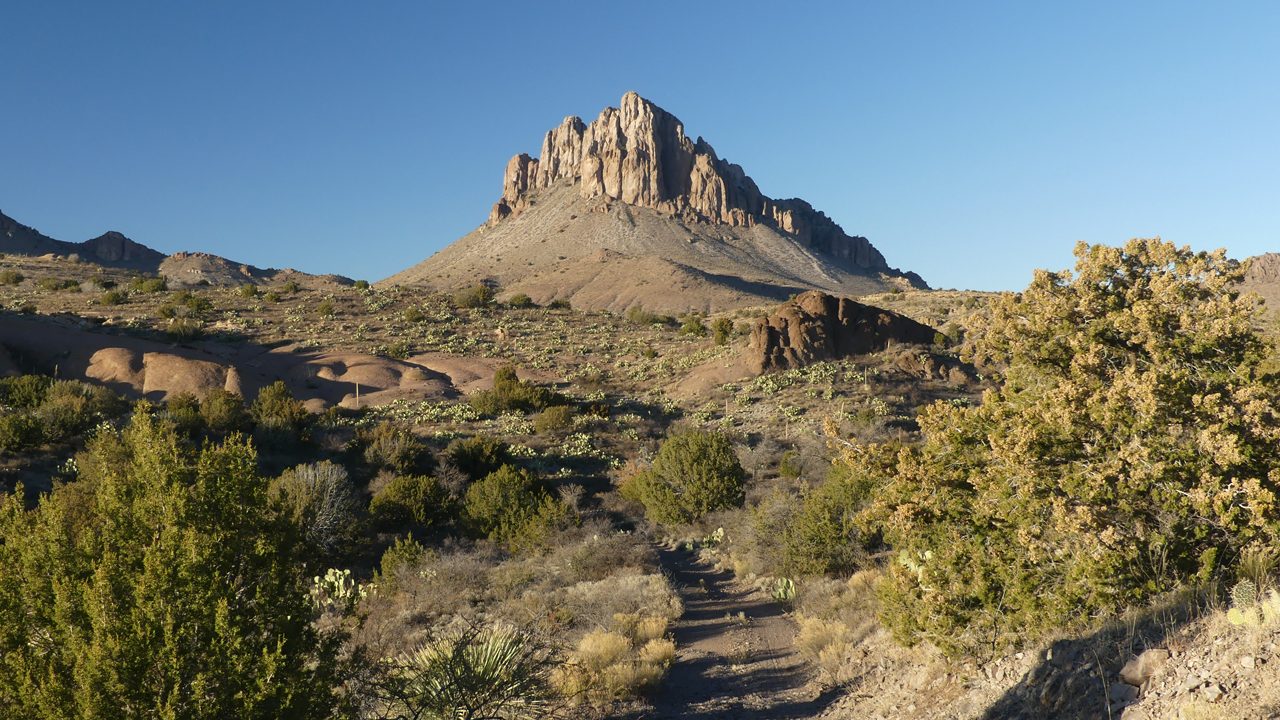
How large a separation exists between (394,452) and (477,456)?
2.51 metres

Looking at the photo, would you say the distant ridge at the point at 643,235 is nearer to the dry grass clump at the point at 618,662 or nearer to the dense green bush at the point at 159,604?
the dry grass clump at the point at 618,662

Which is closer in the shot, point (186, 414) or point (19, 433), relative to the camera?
point (19, 433)

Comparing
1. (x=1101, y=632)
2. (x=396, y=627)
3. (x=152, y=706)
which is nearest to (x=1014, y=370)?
(x=1101, y=632)

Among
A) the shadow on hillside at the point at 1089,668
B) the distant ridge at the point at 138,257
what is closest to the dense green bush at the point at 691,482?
the shadow on hillside at the point at 1089,668

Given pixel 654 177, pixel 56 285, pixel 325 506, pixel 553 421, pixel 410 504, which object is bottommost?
pixel 410 504

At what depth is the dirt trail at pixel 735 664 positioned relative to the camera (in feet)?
26.3

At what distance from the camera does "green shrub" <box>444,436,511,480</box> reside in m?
21.3

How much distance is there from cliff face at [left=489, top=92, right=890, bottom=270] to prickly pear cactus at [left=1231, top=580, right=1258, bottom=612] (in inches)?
4192

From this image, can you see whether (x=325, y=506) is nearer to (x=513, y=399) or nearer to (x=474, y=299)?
(x=513, y=399)

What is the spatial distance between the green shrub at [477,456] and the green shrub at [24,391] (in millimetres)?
13118

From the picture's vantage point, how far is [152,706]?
413 centimetres

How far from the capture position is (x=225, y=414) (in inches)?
882

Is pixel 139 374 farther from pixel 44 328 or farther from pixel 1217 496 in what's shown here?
pixel 1217 496

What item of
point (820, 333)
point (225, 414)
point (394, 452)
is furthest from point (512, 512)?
point (820, 333)
